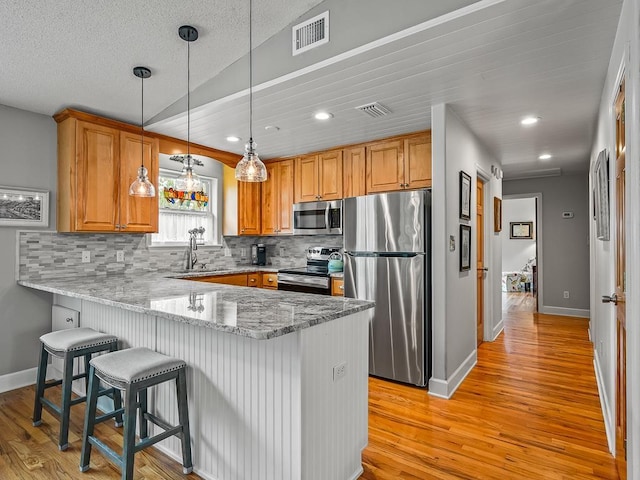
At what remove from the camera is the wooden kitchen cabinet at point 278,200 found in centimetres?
477

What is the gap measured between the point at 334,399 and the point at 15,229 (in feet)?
10.2

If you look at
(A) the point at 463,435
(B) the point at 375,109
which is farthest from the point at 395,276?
(B) the point at 375,109

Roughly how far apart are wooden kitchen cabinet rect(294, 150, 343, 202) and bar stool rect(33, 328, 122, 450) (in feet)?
8.84

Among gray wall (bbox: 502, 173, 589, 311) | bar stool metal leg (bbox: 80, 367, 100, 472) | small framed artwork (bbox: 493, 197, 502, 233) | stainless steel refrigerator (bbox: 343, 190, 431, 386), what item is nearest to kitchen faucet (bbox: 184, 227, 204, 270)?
stainless steel refrigerator (bbox: 343, 190, 431, 386)

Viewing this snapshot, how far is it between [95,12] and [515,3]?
7.67 ft

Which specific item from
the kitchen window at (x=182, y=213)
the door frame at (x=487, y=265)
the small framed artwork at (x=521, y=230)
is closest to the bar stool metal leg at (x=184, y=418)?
the kitchen window at (x=182, y=213)

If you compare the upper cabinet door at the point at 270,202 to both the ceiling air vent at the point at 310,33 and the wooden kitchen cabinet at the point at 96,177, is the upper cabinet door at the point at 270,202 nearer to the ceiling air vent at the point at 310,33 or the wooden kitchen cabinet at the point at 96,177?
the wooden kitchen cabinet at the point at 96,177

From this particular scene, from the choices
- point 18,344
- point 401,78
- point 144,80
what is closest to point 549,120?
point 401,78

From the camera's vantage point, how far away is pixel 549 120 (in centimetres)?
337

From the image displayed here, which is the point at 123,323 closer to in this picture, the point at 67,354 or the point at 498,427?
the point at 67,354

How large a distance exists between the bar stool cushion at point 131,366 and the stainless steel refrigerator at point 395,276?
6.29 ft

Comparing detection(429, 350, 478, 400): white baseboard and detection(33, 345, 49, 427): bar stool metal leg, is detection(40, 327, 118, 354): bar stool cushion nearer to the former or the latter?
detection(33, 345, 49, 427): bar stool metal leg

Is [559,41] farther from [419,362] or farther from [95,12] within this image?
[95,12]

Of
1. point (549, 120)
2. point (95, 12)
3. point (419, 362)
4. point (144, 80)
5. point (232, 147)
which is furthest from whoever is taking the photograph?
point (232, 147)
